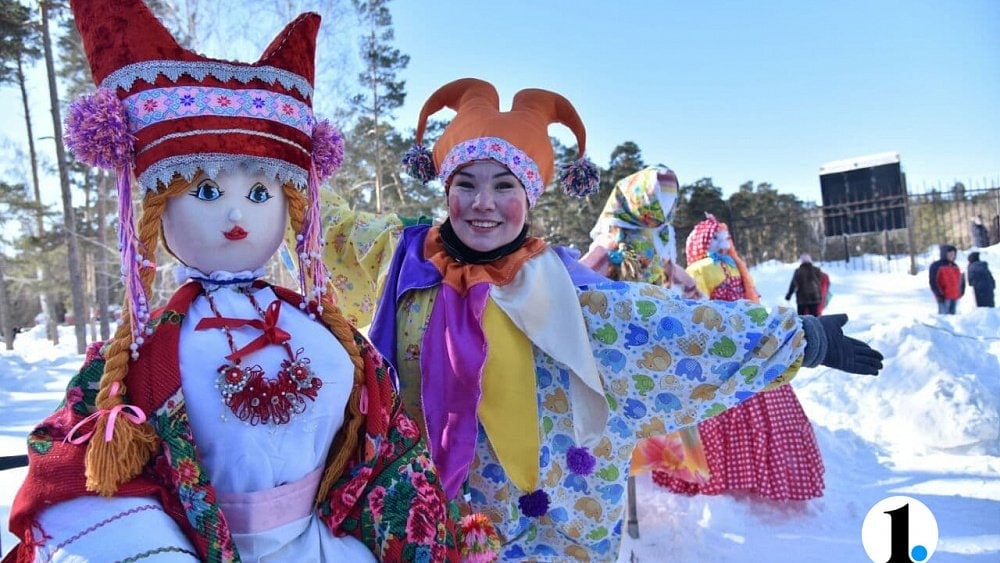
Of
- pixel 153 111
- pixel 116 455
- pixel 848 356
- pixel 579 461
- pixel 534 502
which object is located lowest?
pixel 534 502

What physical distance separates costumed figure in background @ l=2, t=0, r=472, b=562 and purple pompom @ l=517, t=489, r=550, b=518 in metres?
0.63

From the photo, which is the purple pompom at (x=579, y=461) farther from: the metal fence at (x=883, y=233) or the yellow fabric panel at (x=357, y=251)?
the metal fence at (x=883, y=233)

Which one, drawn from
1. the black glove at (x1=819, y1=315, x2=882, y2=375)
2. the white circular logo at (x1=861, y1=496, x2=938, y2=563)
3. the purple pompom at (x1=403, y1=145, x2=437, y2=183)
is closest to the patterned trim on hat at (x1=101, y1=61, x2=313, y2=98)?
the purple pompom at (x1=403, y1=145, x2=437, y2=183)

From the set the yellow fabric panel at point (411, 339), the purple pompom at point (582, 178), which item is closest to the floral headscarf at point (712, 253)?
the purple pompom at point (582, 178)

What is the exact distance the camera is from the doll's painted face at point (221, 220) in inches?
51.5

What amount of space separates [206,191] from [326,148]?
0.31 metres

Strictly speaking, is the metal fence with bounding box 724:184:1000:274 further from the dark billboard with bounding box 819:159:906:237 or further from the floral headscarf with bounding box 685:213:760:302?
the floral headscarf with bounding box 685:213:760:302

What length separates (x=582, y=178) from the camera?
229 cm

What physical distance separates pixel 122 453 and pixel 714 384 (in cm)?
153

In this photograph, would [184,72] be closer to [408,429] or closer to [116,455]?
[116,455]

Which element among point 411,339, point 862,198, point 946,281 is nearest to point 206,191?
point 411,339

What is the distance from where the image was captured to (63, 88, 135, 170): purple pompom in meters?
1.22

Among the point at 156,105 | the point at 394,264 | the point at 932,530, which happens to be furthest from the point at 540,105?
the point at 932,530

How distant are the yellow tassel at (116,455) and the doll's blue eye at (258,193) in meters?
0.51
